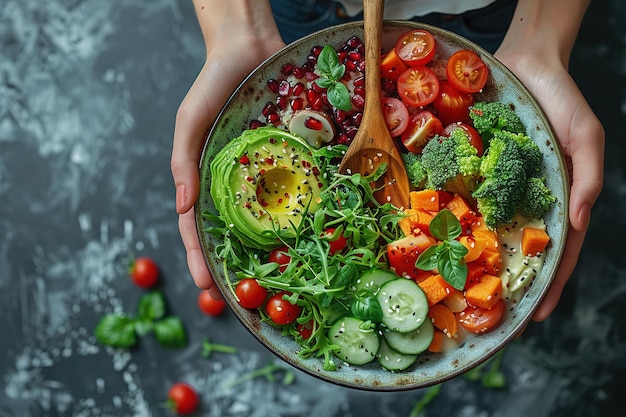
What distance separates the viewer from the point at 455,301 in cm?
225

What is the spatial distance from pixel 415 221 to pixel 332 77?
0.57m

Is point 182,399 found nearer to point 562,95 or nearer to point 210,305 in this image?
point 210,305

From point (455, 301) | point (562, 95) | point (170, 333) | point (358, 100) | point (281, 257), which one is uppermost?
point (358, 100)

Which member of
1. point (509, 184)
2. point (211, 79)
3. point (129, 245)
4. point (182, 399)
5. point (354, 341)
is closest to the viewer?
point (509, 184)

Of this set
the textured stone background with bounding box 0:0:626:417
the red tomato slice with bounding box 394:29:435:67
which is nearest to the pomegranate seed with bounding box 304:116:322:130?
the red tomato slice with bounding box 394:29:435:67

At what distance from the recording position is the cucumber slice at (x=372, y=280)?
2223 mm

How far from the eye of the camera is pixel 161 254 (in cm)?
341

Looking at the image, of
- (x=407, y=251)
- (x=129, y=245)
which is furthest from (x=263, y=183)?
(x=129, y=245)

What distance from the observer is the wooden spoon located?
2.20 metres

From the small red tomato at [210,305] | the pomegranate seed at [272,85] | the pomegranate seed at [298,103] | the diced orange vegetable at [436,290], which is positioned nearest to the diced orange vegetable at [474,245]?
the diced orange vegetable at [436,290]

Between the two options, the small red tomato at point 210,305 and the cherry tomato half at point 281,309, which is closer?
the cherry tomato half at point 281,309

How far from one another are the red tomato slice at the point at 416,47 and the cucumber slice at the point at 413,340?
887 millimetres

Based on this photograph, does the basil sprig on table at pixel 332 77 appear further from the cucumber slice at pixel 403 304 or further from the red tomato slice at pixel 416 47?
the cucumber slice at pixel 403 304

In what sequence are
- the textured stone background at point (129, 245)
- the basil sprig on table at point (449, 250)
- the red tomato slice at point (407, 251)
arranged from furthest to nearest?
the textured stone background at point (129, 245) → the red tomato slice at point (407, 251) → the basil sprig on table at point (449, 250)
